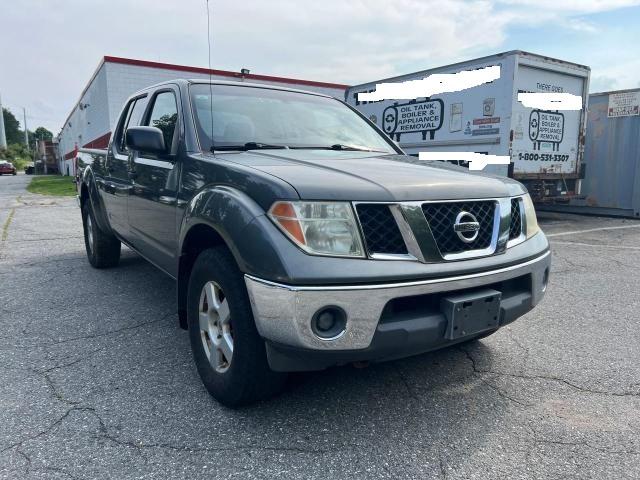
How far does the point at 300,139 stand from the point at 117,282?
2793 millimetres

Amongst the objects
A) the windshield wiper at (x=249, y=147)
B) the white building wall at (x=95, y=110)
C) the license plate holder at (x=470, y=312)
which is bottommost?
the license plate holder at (x=470, y=312)

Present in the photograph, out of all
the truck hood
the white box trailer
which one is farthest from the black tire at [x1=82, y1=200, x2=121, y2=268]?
the white box trailer

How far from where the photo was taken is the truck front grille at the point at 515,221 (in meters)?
2.64

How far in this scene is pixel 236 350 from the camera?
2307mm

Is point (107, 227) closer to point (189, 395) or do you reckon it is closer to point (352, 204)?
point (189, 395)

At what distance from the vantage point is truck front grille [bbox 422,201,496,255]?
2.25 metres

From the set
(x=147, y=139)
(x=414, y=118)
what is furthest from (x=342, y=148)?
(x=414, y=118)

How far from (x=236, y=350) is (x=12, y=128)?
14383 cm

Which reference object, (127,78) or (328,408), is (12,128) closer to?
(127,78)

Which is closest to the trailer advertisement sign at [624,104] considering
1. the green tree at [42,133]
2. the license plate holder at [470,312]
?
the license plate holder at [470,312]

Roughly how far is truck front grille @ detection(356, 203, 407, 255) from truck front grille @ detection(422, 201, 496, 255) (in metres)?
0.18

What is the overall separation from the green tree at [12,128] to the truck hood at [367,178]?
449ft

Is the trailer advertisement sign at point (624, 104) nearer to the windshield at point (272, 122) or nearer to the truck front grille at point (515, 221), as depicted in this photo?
the windshield at point (272, 122)

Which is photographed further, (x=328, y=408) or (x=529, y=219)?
(x=529, y=219)
